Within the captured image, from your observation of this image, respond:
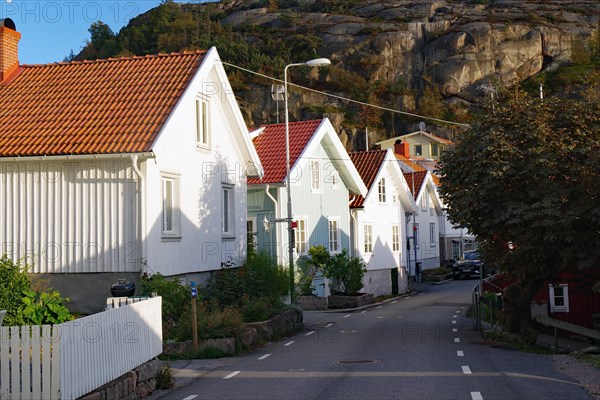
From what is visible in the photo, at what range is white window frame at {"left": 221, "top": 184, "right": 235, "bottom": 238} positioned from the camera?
2488cm

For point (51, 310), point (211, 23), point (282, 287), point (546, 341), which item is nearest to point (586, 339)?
point (546, 341)

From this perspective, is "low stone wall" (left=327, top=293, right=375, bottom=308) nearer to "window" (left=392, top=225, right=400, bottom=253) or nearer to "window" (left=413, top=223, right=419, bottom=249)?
"window" (left=392, top=225, right=400, bottom=253)

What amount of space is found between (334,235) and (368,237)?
4822 mm

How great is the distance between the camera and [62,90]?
2273cm

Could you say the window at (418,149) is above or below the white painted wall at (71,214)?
above

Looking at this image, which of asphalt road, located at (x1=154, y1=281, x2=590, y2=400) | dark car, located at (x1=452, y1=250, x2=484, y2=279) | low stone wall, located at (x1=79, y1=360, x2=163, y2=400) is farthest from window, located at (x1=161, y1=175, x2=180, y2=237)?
dark car, located at (x1=452, y1=250, x2=484, y2=279)

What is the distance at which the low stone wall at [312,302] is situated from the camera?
3372cm

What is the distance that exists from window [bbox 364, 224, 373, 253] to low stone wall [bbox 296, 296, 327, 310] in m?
8.18

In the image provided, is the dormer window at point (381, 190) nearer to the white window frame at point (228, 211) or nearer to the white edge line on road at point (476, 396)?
the white window frame at point (228, 211)

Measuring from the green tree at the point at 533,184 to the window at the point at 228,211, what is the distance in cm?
731

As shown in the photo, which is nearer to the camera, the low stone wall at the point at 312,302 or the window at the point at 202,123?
the window at the point at 202,123

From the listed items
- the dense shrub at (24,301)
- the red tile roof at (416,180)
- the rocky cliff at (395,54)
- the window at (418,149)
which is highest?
the rocky cliff at (395,54)

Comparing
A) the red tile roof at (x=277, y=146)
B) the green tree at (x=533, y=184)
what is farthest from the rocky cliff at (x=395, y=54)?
the green tree at (x=533, y=184)

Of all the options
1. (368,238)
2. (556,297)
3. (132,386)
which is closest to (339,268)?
(368,238)
